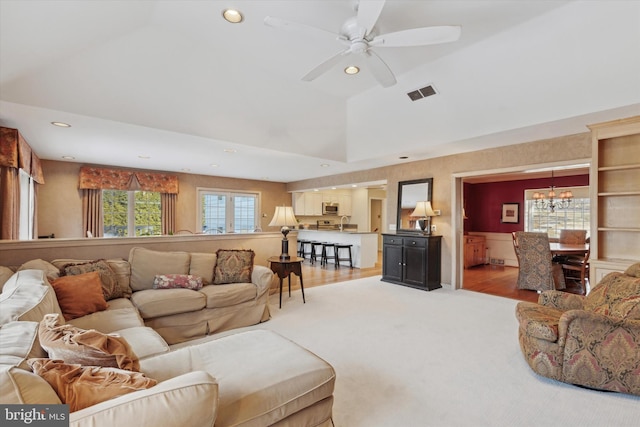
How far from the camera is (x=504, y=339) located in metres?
3.15

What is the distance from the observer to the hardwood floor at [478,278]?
5113mm

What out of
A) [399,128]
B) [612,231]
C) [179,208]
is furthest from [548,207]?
[179,208]

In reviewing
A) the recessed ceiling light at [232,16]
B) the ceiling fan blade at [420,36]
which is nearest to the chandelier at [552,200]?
the ceiling fan blade at [420,36]

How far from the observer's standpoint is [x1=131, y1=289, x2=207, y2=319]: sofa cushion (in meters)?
2.88

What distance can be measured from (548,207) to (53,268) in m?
9.39

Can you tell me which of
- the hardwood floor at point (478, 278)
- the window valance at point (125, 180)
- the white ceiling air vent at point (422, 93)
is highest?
the white ceiling air vent at point (422, 93)

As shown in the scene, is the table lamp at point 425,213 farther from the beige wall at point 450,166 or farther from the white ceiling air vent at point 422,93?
the white ceiling air vent at point 422,93

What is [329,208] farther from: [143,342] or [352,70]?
[143,342]

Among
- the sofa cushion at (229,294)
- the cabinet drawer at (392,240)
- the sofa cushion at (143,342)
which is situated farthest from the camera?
the cabinet drawer at (392,240)

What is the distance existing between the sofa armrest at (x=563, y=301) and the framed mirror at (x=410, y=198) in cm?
282

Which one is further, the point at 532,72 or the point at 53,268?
the point at 532,72

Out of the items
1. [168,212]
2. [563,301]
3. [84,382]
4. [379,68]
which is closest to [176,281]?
[84,382]

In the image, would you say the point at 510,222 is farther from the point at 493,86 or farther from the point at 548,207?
the point at 493,86

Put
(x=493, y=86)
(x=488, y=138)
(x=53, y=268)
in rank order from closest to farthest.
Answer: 1. (x=53, y=268)
2. (x=493, y=86)
3. (x=488, y=138)
